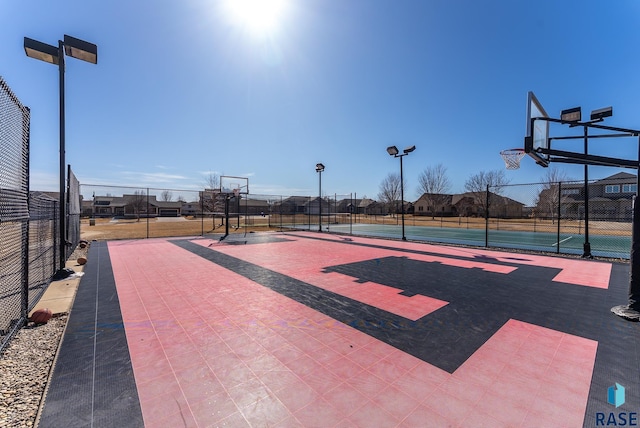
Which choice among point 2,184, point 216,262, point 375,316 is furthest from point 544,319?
point 216,262

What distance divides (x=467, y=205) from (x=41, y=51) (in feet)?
171

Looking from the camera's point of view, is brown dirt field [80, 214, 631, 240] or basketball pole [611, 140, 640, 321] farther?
brown dirt field [80, 214, 631, 240]

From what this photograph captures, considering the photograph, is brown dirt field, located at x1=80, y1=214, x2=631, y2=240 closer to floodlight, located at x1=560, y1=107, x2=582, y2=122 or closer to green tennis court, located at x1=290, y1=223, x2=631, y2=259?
green tennis court, located at x1=290, y1=223, x2=631, y2=259

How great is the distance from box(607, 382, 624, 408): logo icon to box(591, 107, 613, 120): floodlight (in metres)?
6.31

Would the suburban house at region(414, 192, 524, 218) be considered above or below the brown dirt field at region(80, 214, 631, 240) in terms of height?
above

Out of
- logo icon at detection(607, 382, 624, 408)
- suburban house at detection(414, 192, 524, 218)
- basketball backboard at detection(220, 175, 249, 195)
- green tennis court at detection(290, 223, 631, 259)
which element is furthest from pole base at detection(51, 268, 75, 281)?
suburban house at detection(414, 192, 524, 218)

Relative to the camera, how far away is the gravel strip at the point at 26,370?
219 cm

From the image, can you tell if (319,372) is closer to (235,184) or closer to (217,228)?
(217,228)

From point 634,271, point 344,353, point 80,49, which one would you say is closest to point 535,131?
point 634,271

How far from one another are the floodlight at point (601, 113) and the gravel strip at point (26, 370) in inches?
401

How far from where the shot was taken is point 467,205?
4753cm

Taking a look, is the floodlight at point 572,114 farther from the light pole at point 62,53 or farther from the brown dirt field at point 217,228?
the brown dirt field at point 217,228

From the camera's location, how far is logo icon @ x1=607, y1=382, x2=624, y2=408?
7.74 ft

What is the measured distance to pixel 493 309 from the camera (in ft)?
15.0
